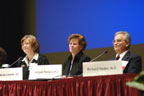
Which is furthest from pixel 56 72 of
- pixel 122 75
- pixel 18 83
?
pixel 122 75

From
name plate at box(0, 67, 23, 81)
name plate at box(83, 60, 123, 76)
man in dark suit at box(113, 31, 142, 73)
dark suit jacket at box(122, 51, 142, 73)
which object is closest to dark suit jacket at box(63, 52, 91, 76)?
man in dark suit at box(113, 31, 142, 73)

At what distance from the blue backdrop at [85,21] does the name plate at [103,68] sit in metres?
1.27

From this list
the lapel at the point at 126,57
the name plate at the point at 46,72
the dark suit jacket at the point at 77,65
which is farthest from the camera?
the dark suit jacket at the point at 77,65

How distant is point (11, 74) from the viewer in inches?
91.4

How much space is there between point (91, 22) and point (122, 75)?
1877 millimetres

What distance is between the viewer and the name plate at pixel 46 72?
2117 millimetres

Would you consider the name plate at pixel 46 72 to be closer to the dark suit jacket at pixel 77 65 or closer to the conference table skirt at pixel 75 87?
the conference table skirt at pixel 75 87

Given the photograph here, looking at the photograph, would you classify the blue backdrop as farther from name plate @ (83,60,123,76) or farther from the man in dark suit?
name plate @ (83,60,123,76)

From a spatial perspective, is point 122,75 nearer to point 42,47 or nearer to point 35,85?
point 35,85

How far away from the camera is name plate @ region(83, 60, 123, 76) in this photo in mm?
1824

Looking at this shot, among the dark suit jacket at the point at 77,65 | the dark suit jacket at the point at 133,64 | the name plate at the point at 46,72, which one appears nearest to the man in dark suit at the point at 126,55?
the dark suit jacket at the point at 133,64

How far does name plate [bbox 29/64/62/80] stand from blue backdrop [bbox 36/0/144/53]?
127cm

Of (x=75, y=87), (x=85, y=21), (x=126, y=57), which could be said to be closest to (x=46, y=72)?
(x=75, y=87)

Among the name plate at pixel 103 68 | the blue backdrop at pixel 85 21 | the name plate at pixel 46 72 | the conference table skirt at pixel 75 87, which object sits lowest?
the conference table skirt at pixel 75 87
